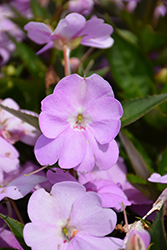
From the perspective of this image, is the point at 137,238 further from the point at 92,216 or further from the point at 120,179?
the point at 120,179

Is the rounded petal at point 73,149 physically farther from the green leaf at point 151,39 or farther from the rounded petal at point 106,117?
the green leaf at point 151,39

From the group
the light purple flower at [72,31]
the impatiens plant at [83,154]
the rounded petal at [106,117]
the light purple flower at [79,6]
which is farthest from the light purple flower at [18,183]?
the light purple flower at [79,6]

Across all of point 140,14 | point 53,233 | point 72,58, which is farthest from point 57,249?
point 140,14

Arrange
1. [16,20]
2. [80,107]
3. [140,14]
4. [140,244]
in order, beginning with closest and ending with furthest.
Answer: [140,244] → [80,107] → [16,20] → [140,14]

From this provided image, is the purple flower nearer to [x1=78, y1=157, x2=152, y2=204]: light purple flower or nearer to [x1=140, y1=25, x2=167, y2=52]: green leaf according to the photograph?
[x1=78, y1=157, x2=152, y2=204]: light purple flower

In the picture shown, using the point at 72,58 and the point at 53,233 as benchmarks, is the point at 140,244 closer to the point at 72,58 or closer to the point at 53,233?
the point at 53,233

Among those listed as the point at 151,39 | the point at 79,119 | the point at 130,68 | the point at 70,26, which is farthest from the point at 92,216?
the point at 151,39

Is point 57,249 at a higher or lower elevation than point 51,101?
lower
